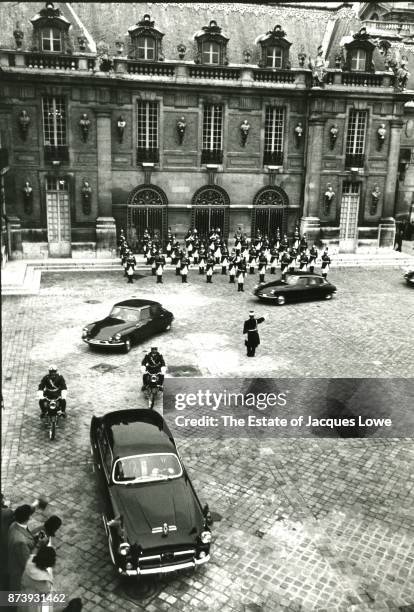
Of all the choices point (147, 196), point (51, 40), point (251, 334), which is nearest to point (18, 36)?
point (51, 40)

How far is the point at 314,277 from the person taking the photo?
82.8 feet

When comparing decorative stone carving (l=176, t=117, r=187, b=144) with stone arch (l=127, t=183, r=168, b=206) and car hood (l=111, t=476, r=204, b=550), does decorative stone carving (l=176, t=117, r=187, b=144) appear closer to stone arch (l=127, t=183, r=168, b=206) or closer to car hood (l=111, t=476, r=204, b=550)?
stone arch (l=127, t=183, r=168, b=206)

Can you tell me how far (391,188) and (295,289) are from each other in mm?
14341

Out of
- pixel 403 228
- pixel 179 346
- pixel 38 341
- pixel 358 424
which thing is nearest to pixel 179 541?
pixel 358 424

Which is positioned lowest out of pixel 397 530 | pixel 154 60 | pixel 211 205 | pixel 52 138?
pixel 397 530

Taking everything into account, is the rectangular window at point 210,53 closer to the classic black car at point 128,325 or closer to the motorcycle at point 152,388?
the classic black car at point 128,325

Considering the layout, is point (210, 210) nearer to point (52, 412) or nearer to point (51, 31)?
point (51, 31)

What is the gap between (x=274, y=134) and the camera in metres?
33.8

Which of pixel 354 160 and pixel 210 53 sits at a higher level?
pixel 210 53

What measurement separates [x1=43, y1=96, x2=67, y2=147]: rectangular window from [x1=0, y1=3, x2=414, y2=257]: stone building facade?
67mm

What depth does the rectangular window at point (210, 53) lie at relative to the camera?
32.3 meters

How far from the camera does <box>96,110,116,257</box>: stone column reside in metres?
30.9

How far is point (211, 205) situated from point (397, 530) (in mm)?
25722

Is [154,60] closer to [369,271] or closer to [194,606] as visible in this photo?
[369,271]
